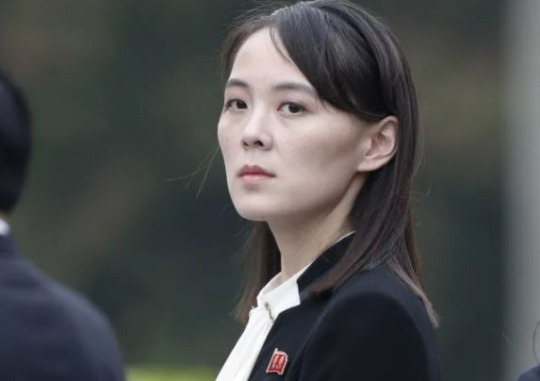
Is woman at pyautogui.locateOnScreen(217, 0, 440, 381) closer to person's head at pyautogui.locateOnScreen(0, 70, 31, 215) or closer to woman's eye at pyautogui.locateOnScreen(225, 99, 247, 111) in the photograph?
woman's eye at pyautogui.locateOnScreen(225, 99, 247, 111)

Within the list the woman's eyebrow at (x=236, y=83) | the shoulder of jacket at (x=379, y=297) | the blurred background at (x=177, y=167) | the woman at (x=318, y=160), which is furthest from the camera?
the blurred background at (x=177, y=167)

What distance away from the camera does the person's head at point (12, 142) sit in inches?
107

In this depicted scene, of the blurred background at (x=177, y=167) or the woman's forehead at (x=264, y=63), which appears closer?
the woman's forehead at (x=264, y=63)

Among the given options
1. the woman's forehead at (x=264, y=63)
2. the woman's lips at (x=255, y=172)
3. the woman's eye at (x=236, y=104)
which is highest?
the woman's forehead at (x=264, y=63)

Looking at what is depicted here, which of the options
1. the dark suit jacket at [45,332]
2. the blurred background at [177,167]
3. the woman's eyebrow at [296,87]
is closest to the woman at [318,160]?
the woman's eyebrow at [296,87]

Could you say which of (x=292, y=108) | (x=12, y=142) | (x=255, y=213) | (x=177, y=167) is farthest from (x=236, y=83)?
(x=177, y=167)

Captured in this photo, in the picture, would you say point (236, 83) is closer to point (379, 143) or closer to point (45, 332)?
point (379, 143)

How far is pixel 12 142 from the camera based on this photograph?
2715mm

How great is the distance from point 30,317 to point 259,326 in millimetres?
1169

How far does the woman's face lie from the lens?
3.68 m

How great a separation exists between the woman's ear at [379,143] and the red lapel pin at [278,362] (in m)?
0.41

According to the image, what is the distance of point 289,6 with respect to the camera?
3.91 m

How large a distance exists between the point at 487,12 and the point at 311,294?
11.5 m

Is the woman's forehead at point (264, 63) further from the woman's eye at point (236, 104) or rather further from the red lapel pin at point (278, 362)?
the red lapel pin at point (278, 362)
